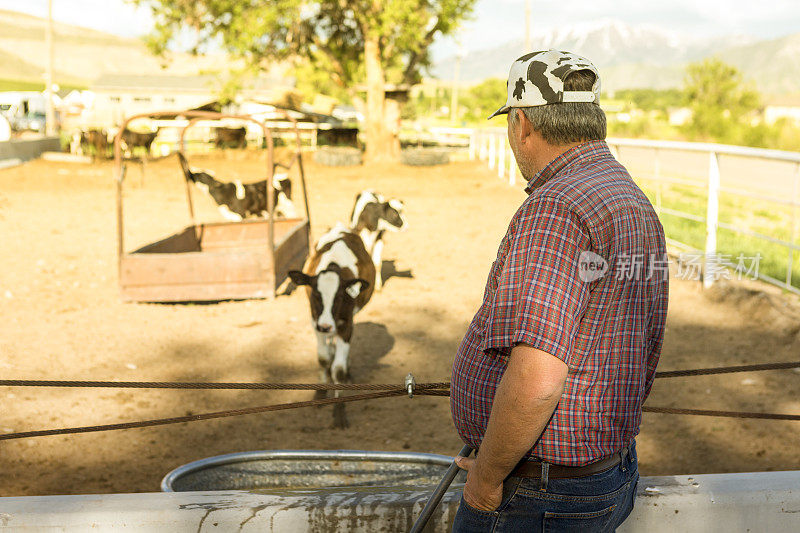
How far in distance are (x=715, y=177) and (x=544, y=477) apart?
760 cm

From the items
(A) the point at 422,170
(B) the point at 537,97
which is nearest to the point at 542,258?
(B) the point at 537,97

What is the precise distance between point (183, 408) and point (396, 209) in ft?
16.2

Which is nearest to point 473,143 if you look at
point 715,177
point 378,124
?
point 378,124

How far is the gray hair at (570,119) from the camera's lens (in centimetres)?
205

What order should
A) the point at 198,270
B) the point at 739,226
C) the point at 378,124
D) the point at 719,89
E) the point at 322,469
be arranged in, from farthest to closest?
1. the point at 719,89
2. the point at 378,124
3. the point at 739,226
4. the point at 198,270
5. the point at 322,469

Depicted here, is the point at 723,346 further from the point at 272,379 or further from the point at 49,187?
the point at 49,187

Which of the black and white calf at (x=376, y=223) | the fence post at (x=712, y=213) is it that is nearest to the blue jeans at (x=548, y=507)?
the fence post at (x=712, y=213)

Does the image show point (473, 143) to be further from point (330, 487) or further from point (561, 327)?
point (561, 327)

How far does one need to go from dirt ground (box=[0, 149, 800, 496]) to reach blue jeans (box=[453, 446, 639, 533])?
3129 millimetres

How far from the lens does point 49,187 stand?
20.4m

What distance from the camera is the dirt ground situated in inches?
209

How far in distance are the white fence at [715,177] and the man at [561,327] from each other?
5.45 meters

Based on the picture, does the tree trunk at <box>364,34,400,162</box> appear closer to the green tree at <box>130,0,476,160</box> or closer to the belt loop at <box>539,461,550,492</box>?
the green tree at <box>130,0,476,160</box>

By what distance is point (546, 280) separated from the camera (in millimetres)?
1865
